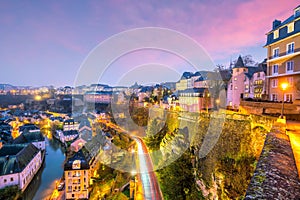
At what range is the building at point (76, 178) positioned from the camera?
1217 centimetres

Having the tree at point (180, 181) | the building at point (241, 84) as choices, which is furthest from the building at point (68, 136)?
the building at point (241, 84)

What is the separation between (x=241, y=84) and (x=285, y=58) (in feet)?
19.0

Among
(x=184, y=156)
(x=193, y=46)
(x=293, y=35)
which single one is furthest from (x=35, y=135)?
(x=293, y=35)

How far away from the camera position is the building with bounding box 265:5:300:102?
972 centimetres

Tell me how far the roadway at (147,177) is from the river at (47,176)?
23.7 feet

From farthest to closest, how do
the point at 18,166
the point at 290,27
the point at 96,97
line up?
1. the point at 96,97
2. the point at 18,166
3. the point at 290,27

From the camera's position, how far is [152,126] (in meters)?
19.4

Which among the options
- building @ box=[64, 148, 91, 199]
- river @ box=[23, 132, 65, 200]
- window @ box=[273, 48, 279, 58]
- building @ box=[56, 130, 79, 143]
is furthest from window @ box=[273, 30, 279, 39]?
building @ box=[56, 130, 79, 143]

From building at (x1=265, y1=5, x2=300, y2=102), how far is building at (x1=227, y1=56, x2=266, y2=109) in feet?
12.2

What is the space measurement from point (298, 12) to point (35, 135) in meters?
27.4

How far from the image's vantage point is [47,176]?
1566 cm

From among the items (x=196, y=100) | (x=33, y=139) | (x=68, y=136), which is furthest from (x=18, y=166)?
(x=196, y=100)

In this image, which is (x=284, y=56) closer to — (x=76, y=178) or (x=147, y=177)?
(x=147, y=177)

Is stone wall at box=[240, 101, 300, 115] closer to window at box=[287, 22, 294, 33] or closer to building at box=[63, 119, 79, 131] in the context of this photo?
window at box=[287, 22, 294, 33]
